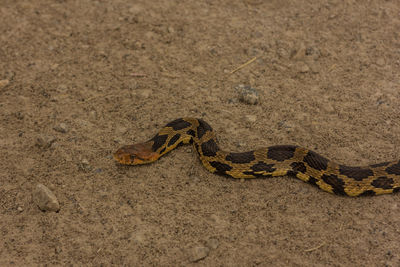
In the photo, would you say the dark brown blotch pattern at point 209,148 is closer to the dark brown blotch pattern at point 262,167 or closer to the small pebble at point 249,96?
the dark brown blotch pattern at point 262,167

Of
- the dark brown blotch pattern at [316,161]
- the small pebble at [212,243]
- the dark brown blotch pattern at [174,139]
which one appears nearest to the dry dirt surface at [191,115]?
the small pebble at [212,243]

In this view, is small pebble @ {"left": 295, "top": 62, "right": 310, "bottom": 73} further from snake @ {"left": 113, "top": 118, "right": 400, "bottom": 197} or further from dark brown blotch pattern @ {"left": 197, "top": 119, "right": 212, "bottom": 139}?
dark brown blotch pattern @ {"left": 197, "top": 119, "right": 212, "bottom": 139}

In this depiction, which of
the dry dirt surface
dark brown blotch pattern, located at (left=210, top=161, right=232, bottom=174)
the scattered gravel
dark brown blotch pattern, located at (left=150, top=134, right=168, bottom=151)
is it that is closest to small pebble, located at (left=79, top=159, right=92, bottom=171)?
the dry dirt surface

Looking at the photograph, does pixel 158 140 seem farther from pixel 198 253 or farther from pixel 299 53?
pixel 299 53

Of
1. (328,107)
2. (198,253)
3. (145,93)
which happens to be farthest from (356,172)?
(145,93)

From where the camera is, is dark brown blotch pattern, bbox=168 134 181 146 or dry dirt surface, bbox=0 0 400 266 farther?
dark brown blotch pattern, bbox=168 134 181 146
